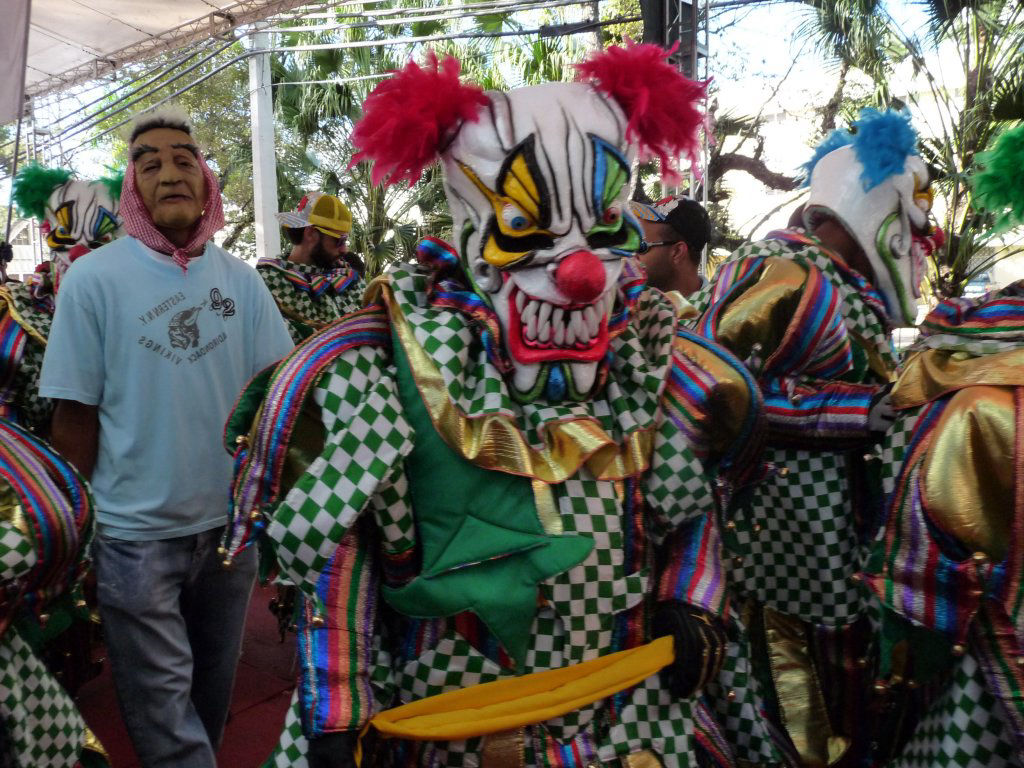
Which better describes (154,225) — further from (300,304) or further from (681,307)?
(300,304)

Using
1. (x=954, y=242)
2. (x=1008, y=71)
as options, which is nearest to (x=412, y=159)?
(x=954, y=242)

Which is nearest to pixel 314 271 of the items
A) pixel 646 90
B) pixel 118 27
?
pixel 646 90

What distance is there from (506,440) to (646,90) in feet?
2.31

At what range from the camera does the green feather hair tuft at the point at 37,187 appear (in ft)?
16.8

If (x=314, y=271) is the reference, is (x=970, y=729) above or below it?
below

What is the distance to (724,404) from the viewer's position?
5.40 feet

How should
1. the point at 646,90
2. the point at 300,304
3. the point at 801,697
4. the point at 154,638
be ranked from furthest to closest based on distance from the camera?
the point at 300,304 < the point at 801,697 < the point at 154,638 < the point at 646,90

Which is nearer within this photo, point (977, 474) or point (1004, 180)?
point (977, 474)

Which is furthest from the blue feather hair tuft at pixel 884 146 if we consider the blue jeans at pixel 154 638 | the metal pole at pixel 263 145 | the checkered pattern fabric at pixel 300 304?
the metal pole at pixel 263 145

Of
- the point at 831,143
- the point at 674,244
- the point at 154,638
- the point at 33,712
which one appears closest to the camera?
the point at 33,712

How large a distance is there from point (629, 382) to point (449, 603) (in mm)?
538

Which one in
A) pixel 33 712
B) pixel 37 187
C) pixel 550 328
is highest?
pixel 37 187

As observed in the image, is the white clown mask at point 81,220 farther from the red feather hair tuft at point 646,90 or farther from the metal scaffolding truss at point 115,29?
the metal scaffolding truss at point 115,29

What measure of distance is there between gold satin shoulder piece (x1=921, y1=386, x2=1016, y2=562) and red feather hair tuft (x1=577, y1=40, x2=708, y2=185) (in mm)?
735
